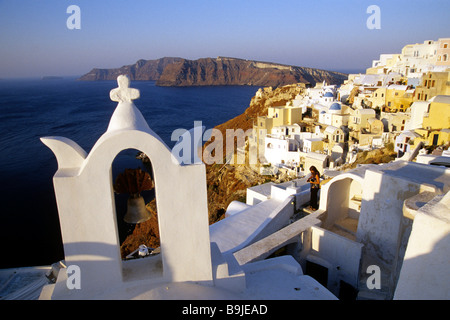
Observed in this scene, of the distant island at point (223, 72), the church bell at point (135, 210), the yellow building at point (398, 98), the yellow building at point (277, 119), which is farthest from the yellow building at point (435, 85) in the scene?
the distant island at point (223, 72)

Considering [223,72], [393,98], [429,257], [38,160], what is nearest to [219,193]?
[38,160]

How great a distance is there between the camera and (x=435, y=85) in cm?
2594

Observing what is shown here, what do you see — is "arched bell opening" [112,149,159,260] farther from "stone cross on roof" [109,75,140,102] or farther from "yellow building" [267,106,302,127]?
"yellow building" [267,106,302,127]

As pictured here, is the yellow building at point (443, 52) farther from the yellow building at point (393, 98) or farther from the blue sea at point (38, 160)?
the blue sea at point (38, 160)

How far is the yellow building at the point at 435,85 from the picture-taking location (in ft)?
83.5

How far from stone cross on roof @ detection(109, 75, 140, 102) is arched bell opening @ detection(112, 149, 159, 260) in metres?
0.64

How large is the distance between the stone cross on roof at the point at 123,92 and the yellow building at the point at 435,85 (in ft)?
99.5

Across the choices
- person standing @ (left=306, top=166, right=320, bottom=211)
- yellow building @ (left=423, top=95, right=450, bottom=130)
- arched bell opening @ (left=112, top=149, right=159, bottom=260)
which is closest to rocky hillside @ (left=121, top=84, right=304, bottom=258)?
arched bell opening @ (left=112, top=149, right=159, bottom=260)

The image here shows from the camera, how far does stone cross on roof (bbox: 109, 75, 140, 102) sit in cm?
263

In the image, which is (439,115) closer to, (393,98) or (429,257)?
(393,98)

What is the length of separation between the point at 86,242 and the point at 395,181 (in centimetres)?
539

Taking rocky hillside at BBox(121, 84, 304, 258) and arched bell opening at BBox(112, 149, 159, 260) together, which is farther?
rocky hillside at BBox(121, 84, 304, 258)
